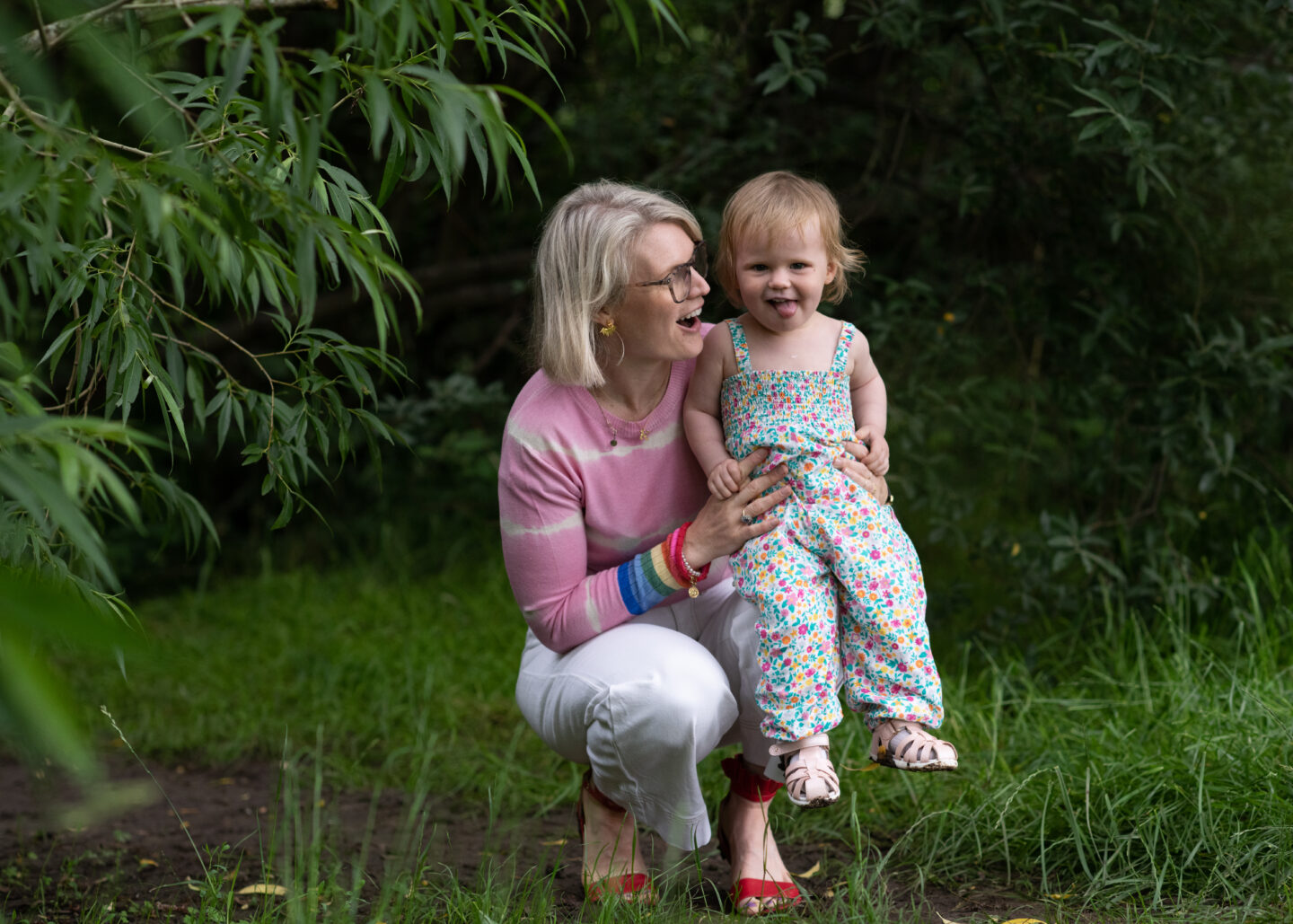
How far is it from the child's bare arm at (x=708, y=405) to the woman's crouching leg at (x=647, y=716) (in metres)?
0.33

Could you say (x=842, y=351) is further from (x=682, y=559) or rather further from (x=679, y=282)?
(x=682, y=559)

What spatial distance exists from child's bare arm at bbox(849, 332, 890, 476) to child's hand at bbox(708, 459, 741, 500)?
9.3 inches

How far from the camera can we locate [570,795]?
2.96 meters

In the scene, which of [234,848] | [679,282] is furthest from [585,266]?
[234,848]

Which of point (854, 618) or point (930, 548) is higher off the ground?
point (854, 618)

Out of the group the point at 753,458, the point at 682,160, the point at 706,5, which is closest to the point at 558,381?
the point at 753,458

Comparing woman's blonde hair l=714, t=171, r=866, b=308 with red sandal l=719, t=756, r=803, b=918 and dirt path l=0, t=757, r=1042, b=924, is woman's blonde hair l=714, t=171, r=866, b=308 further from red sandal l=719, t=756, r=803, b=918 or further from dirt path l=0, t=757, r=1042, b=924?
dirt path l=0, t=757, r=1042, b=924

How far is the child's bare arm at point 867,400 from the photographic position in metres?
Result: 2.22

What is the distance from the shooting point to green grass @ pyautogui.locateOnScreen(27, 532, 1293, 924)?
2.12 m

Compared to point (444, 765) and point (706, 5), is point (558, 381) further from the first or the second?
point (706, 5)

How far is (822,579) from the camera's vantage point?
211 centimetres

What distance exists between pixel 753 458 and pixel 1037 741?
103cm

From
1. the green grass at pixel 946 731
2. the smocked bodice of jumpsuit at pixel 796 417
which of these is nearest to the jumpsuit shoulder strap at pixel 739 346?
the smocked bodice of jumpsuit at pixel 796 417

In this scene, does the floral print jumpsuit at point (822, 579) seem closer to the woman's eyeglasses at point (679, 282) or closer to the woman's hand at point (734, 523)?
the woman's hand at point (734, 523)
